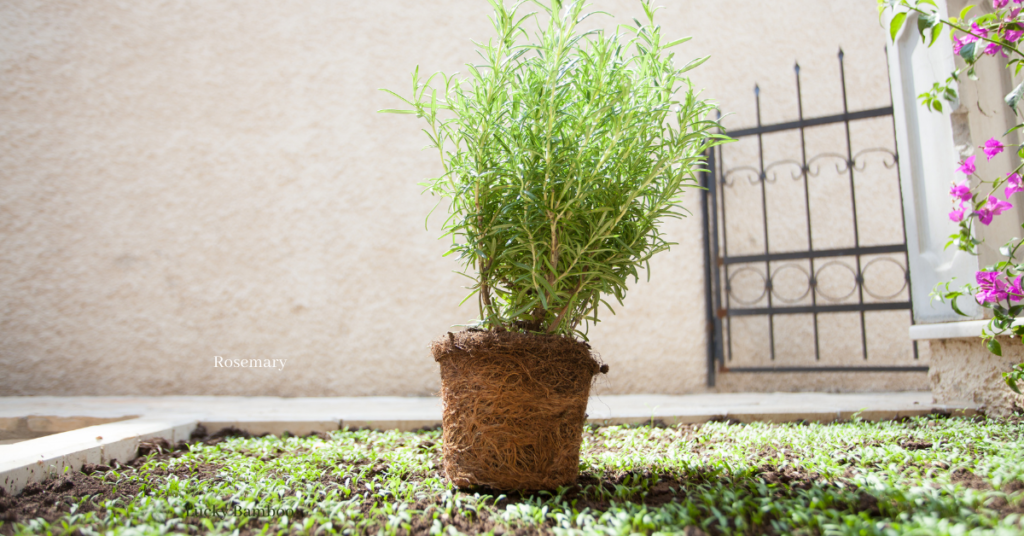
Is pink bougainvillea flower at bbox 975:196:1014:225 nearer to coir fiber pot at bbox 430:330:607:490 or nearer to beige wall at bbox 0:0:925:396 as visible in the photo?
coir fiber pot at bbox 430:330:607:490

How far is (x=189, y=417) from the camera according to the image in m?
2.55

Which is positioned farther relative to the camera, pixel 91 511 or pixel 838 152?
pixel 838 152

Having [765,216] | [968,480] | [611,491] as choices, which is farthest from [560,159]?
[765,216]

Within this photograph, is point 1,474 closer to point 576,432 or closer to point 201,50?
point 576,432

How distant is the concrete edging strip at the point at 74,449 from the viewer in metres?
1.47

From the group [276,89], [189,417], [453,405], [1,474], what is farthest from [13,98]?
[453,405]

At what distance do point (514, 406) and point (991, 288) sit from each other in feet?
4.86

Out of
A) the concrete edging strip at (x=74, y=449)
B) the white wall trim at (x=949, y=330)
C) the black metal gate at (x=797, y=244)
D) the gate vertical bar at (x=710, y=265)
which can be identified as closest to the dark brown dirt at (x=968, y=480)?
the white wall trim at (x=949, y=330)

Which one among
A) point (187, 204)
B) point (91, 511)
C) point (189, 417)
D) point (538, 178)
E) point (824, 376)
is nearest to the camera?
point (91, 511)

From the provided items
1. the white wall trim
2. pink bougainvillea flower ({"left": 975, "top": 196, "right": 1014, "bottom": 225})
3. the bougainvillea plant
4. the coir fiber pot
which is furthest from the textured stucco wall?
the coir fiber pot

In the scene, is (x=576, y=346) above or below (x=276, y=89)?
below

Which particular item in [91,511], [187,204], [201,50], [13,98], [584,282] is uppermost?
[201,50]

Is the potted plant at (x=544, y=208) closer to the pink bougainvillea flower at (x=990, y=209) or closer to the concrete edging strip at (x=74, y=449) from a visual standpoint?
the pink bougainvillea flower at (x=990, y=209)

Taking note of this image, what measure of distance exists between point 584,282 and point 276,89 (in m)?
3.66
